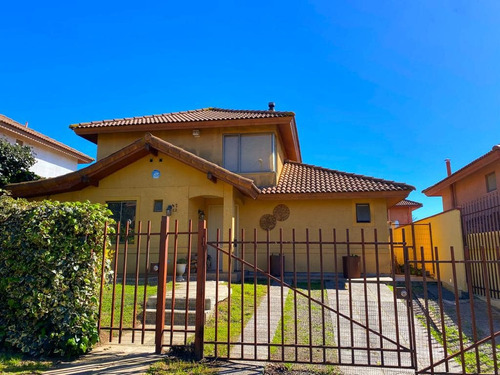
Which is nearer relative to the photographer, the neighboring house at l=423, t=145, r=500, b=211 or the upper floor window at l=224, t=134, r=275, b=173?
the neighboring house at l=423, t=145, r=500, b=211

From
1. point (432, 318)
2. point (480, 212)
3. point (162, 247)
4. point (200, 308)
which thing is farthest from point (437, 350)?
point (480, 212)

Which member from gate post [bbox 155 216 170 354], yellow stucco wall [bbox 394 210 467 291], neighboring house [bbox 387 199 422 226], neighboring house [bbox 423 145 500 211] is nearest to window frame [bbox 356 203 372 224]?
yellow stucco wall [bbox 394 210 467 291]

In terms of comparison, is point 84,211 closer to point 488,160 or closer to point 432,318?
point 432,318

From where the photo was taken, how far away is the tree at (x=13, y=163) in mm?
14023

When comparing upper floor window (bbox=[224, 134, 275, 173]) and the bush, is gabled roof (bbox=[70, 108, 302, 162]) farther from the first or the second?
the bush

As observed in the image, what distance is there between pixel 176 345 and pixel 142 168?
8509 mm

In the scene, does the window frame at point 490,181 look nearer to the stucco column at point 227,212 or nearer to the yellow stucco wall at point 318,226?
the yellow stucco wall at point 318,226

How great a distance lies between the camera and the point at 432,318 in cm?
745

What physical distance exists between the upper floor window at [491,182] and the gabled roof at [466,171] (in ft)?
1.75

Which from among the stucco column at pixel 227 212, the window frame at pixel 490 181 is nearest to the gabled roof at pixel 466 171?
the window frame at pixel 490 181

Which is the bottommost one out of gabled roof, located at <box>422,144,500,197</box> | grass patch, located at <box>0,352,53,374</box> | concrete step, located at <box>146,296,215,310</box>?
grass patch, located at <box>0,352,53,374</box>

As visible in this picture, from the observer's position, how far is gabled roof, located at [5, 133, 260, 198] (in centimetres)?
1141

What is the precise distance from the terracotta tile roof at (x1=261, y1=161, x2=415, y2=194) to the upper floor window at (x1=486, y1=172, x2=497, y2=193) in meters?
3.60

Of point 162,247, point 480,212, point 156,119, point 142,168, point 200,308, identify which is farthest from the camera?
point 156,119
